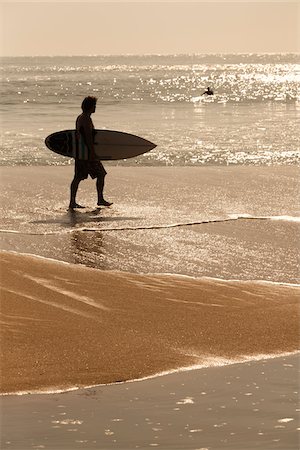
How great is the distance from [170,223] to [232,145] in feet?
57.3

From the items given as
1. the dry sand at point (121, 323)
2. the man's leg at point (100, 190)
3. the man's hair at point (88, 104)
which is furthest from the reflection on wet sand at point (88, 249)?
the man's hair at point (88, 104)

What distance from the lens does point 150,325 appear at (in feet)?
27.9

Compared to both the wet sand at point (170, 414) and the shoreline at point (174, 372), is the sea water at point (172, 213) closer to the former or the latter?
the shoreline at point (174, 372)

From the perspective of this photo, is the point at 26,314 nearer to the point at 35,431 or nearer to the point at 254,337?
the point at 254,337

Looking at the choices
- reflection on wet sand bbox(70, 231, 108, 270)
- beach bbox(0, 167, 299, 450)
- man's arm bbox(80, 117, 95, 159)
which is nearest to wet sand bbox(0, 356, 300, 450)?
beach bbox(0, 167, 299, 450)

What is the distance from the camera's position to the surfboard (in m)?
17.9

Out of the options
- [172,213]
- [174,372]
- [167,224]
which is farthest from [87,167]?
[174,372]

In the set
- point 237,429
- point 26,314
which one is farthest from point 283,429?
point 26,314

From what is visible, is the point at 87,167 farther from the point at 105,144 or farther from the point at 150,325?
the point at 150,325

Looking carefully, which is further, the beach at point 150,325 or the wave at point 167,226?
the wave at point 167,226

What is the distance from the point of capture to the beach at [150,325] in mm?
6121

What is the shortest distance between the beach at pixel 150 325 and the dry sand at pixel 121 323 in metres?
0.02

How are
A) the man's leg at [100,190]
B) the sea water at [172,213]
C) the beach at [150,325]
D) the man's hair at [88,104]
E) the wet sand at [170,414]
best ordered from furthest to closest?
the man's leg at [100,190], the man's hair at [88,104], the sea water at [172,213], the beach at [150,325], the wet sand at [170,414]

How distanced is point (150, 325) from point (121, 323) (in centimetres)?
22
